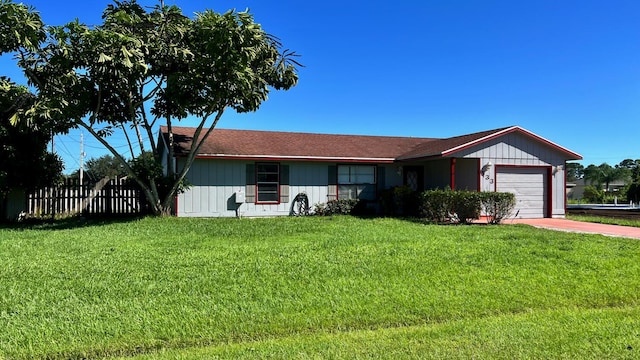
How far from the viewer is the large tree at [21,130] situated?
9.80m

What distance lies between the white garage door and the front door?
335cm

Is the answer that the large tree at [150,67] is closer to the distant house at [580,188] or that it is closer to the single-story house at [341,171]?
the single-story house at [341,171]

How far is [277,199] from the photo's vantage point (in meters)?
15.2

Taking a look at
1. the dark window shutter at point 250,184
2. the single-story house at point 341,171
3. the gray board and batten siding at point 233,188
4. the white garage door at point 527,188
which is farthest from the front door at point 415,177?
the dark window shutter at point 250,184

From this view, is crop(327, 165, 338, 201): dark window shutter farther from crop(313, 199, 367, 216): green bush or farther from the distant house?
the distant house

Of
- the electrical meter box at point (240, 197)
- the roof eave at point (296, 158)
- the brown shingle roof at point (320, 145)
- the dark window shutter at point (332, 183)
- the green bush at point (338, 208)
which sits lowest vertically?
the green bush at point (338, 208)

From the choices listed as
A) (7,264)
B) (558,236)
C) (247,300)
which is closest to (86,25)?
(7,264)

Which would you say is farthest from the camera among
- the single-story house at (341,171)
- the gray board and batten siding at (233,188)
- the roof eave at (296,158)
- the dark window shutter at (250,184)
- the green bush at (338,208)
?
the green bush at (338,208)

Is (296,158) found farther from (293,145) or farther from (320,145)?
(320,145)

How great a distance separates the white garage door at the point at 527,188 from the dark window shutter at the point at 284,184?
7.49 meters

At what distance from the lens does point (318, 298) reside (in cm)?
490

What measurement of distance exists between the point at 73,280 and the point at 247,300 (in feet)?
7.85

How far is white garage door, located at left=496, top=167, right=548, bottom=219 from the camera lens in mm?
14941

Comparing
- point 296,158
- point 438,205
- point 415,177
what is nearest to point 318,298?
point 438,205
